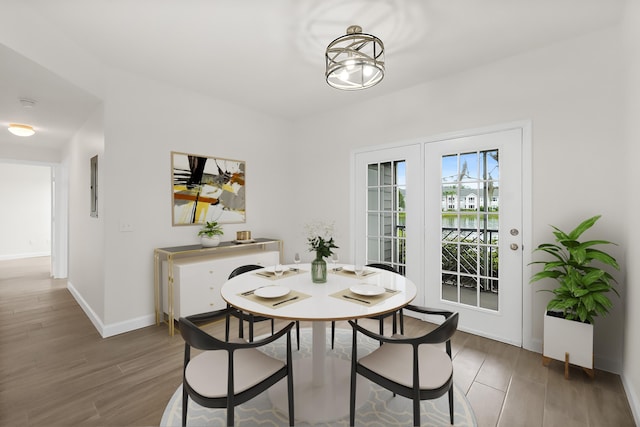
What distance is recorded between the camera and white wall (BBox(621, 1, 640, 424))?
6.07 feet

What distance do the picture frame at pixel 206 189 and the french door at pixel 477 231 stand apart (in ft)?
8.08

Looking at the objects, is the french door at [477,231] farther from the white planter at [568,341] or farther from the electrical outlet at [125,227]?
the electrical outlet at [125,227]

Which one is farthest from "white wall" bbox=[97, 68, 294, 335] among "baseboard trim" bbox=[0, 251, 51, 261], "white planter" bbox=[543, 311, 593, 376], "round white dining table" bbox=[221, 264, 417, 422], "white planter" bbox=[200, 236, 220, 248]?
"baseboard trim" bbox=[0, 251, 51, 261]

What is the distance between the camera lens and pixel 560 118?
8.41 ft

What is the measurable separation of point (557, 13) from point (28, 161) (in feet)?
23.9

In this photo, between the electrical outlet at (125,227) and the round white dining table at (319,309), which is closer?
the round white dining table at (319,309)

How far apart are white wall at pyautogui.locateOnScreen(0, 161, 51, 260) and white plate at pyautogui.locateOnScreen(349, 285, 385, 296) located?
29.6 feet

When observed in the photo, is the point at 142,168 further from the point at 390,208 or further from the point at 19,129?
the point at 390,208

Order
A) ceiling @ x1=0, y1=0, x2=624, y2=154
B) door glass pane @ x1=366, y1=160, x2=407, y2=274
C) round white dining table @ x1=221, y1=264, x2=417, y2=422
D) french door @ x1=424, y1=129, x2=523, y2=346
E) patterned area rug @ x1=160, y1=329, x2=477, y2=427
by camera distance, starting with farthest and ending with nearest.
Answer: door glass pane @ x1=366, y1=160, x2=407, y2=274 → french door @ x1=424, y1=129, x2=523, y2=346 → ceiling @ x1=0, y1=0, x2=624, y2=154 → patterned area rug @ x1=160, y1=329, x2=477, y2=427 → round white dining table @ x1=221, y1=264, x2=417, y2=422

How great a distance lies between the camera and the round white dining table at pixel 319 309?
1.63 m

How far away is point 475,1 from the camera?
207 centimetres

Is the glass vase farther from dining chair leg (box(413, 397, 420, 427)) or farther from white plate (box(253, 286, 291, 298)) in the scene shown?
dining chair leg (box(413, 397, 420, 427))

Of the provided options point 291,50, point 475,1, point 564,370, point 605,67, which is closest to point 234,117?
point 291,50

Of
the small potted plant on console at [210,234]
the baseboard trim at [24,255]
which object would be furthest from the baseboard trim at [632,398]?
the baseboard trim at [24,255]
